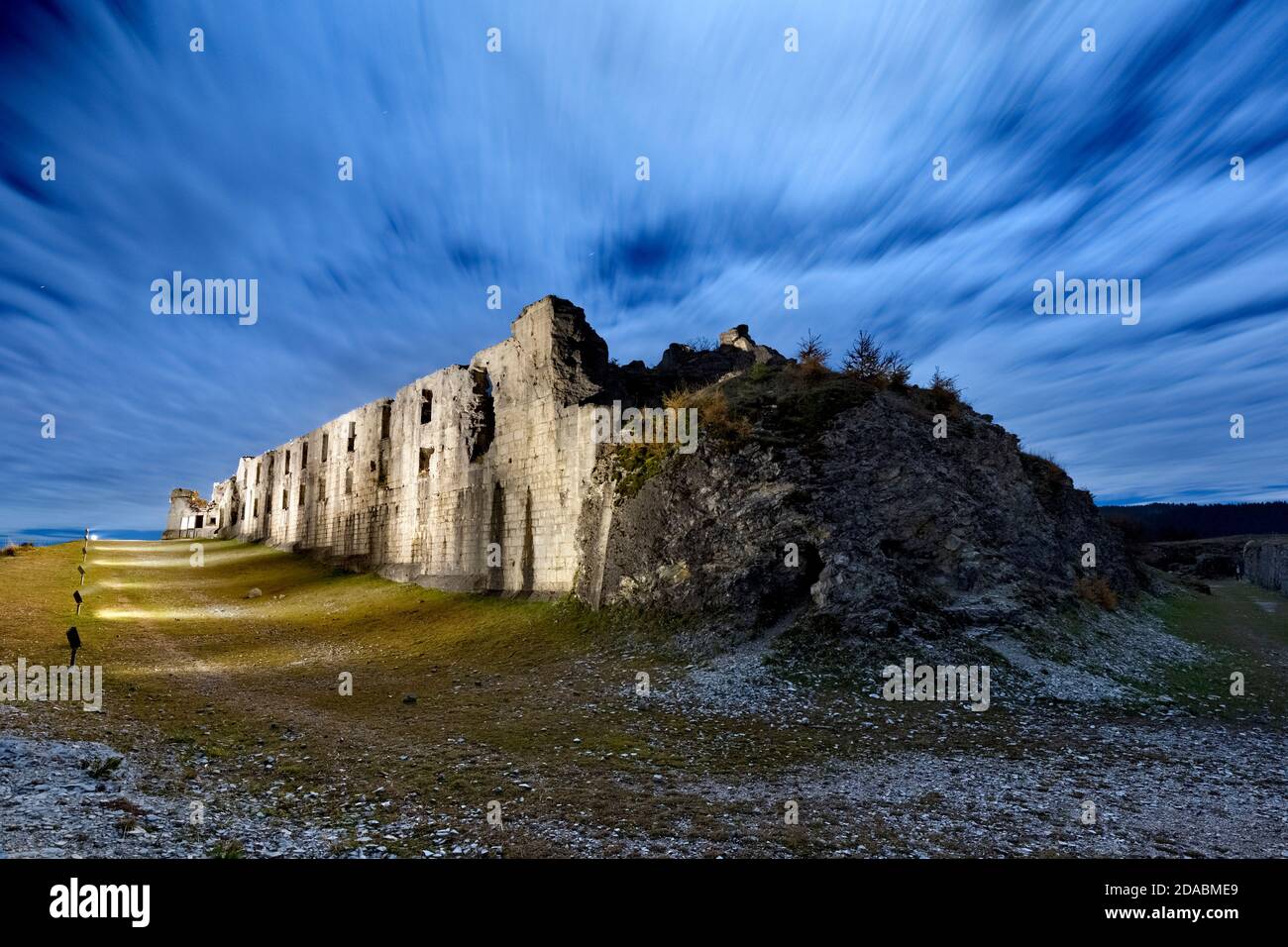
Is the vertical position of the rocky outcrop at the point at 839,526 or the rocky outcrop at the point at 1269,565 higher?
the rocky outcrop at the point at 839,526

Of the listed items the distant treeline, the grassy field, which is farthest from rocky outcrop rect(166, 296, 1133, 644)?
the distant treeline

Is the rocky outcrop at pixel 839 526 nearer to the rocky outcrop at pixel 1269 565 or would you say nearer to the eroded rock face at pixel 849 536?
the eroded rock face at pixel 849 536

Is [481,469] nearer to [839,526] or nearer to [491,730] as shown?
[839,526]

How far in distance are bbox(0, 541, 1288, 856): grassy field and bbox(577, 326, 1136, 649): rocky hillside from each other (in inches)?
64.2

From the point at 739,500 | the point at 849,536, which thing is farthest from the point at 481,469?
the point at 849,536

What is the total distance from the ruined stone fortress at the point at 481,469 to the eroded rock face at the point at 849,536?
2.28 m

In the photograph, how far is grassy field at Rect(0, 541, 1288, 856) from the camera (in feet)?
16.8

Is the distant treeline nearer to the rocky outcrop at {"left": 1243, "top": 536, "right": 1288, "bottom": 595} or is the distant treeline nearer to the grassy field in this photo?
the rocky outcrop at {"left": 1243, "top": 536, "right": 1288, "bottom": 595}

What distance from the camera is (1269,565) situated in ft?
97.1

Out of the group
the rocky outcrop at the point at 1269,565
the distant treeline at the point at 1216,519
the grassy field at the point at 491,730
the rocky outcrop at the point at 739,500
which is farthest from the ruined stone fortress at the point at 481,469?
the distant treeline at the point at 1216,519

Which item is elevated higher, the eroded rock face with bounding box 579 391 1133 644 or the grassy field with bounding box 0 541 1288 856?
the eroded rock face with bounding box 579 391 1133 644

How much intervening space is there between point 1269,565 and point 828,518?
3078 cm

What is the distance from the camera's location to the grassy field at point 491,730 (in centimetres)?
513
